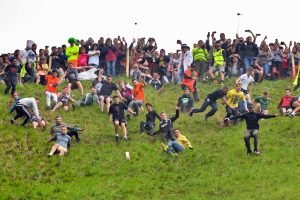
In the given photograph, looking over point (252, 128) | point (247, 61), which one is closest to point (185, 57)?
point (247, 61)

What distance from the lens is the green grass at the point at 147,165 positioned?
822 inches

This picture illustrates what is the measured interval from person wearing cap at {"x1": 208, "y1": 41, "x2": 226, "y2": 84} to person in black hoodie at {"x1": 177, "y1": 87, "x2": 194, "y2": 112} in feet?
14.3

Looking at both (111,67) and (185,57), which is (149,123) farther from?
(111,67)

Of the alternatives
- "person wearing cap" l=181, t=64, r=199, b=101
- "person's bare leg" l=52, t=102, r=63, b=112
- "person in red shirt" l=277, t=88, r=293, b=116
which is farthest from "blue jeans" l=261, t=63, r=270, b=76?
"person's bare leg" l=52, t=102, r=63, b=112

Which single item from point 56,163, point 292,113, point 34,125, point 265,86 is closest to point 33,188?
point 56,163

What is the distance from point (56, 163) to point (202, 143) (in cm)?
617

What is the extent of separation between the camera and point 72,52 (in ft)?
107

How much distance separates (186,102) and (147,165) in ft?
23.0

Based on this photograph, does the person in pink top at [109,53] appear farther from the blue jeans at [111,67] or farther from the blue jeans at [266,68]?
the blue jeans at [266,68]

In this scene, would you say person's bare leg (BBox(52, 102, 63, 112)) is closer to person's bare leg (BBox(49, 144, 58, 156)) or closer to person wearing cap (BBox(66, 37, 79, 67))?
person wearing cap (BBox(66, 37, 79, 67))

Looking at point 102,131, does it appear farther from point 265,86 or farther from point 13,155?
point 265,86

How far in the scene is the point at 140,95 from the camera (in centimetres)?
3002

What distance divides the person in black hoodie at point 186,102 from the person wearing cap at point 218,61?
14.3 feet

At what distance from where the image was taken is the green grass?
20875 millimetres
